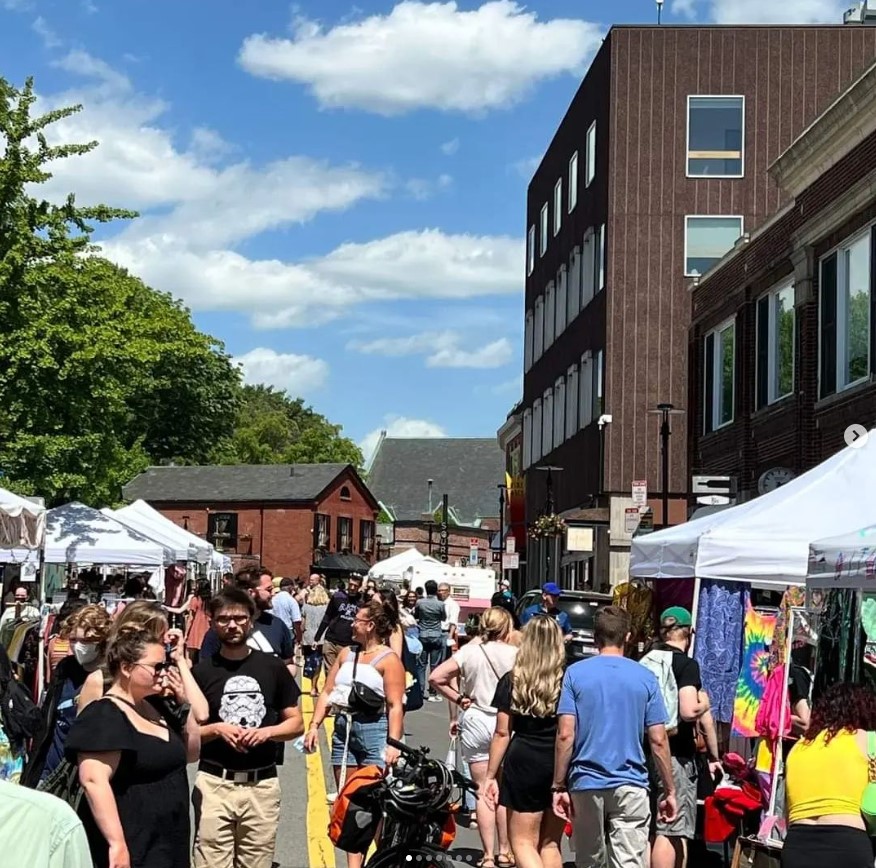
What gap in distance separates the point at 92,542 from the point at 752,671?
14.7m

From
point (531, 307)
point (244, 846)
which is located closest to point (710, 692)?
point (244, 846)

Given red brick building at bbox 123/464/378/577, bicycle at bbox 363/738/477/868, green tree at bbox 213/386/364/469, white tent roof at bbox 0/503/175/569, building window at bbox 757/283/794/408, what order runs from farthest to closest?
1. green tree at bbox 213/386/364/469
2. red brick building at bbox 123/464/378/577
3. building window at bbox 757/283/794/408
4. white tent roof at bbox 0/503/175/569
5. bicycle at bbox 363/738/477/868

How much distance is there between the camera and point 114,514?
28344 millimetres

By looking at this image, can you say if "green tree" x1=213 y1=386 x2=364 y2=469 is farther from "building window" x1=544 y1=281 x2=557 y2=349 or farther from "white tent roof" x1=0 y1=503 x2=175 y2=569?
"white tent roof" x1=0 y1=503 x2=175 y2=569

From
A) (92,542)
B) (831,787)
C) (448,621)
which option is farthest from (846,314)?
(831,787)

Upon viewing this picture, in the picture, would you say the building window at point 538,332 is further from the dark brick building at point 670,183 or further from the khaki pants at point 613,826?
the khaki pants at point 613,826

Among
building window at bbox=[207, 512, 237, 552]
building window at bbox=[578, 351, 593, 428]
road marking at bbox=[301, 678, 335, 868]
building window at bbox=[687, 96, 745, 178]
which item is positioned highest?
building window at bbox=[687, 96, 745, 178]

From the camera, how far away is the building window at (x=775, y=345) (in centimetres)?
2595

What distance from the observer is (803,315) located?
24.5 metres

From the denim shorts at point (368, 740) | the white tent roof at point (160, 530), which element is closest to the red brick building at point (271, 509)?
the white tent roof at point (160, 530)

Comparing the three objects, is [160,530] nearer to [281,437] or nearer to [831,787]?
[831,787]

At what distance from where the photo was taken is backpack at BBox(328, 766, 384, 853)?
7.75 m

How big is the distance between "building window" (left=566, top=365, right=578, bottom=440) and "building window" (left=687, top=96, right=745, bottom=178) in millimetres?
8047

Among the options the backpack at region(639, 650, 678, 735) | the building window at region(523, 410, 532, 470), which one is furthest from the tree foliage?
the building window at region(523, 410, 532, 470)
